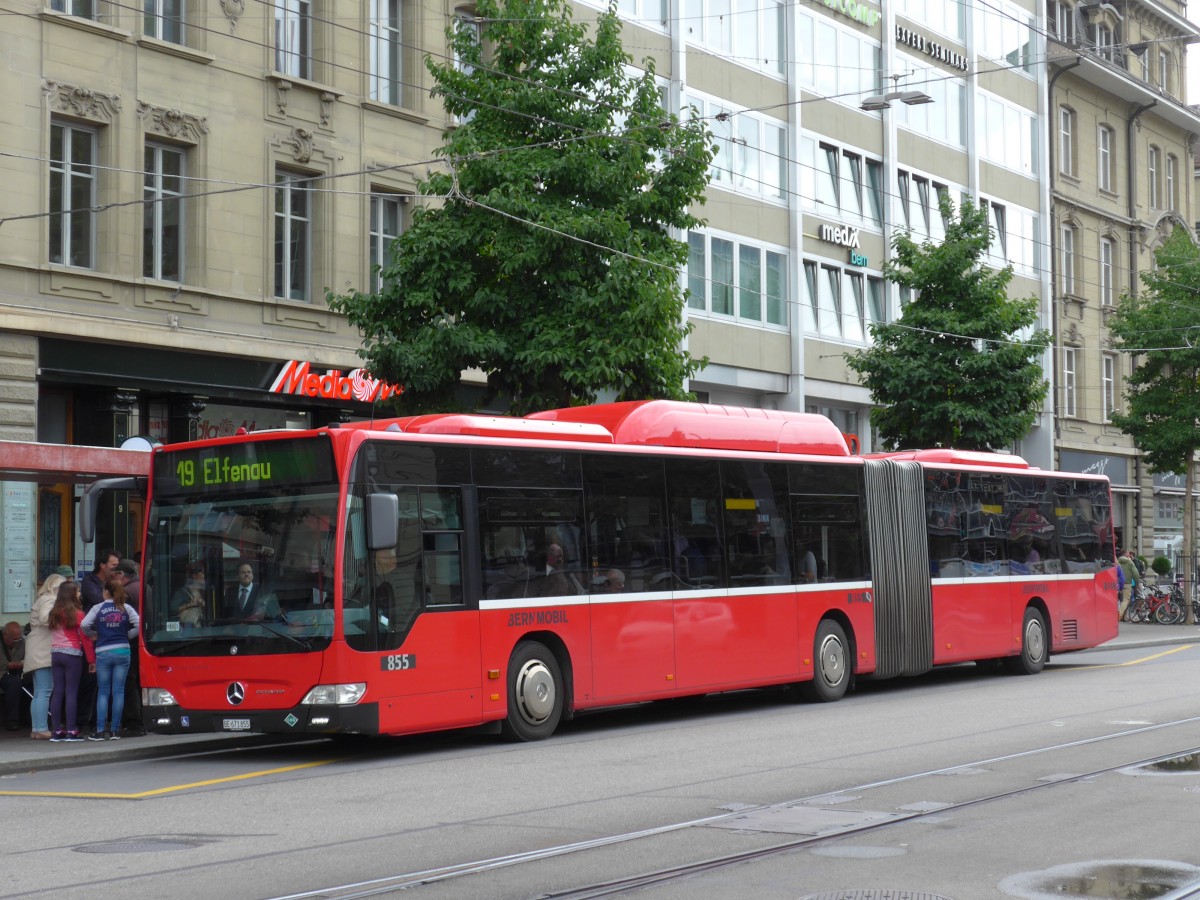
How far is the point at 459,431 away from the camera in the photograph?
1531 cm

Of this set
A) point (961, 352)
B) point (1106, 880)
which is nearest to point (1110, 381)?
point (961, 352)

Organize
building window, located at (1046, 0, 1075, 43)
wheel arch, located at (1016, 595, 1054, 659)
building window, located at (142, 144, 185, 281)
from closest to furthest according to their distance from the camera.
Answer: building window, located at (142, 144, 185, 281)
wheel arch, located at (1016, 595, 1054, 659)
building window, located at (1046, 0, 1075, 43)

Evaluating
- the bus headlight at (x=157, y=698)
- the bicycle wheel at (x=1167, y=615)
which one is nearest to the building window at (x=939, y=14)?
the bicycle wheel at (x=1167, y=615)

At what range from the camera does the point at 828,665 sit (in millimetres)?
20016

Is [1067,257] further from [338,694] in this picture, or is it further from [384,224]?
[338,694]

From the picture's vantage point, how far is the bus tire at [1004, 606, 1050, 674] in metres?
24.1

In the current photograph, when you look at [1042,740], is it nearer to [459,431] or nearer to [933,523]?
[459,431]

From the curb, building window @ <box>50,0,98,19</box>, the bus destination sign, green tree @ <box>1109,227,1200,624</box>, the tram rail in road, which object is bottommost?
the curb

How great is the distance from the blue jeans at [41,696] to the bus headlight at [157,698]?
71.1 inches

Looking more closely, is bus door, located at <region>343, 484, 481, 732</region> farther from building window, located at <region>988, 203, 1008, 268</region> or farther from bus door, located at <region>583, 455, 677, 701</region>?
building window, located at <region>988, 203, 1008, 268</region>

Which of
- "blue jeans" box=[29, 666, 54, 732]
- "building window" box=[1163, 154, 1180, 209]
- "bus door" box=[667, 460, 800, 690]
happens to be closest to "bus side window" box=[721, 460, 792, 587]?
"bus door" box=[667, 460, 800, 690]

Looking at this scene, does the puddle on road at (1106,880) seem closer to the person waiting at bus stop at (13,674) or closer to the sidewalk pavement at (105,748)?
the sidewalk pavement at (105,748)

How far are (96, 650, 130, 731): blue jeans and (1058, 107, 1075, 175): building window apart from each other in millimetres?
38907

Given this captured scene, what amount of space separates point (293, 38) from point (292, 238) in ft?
10.1
